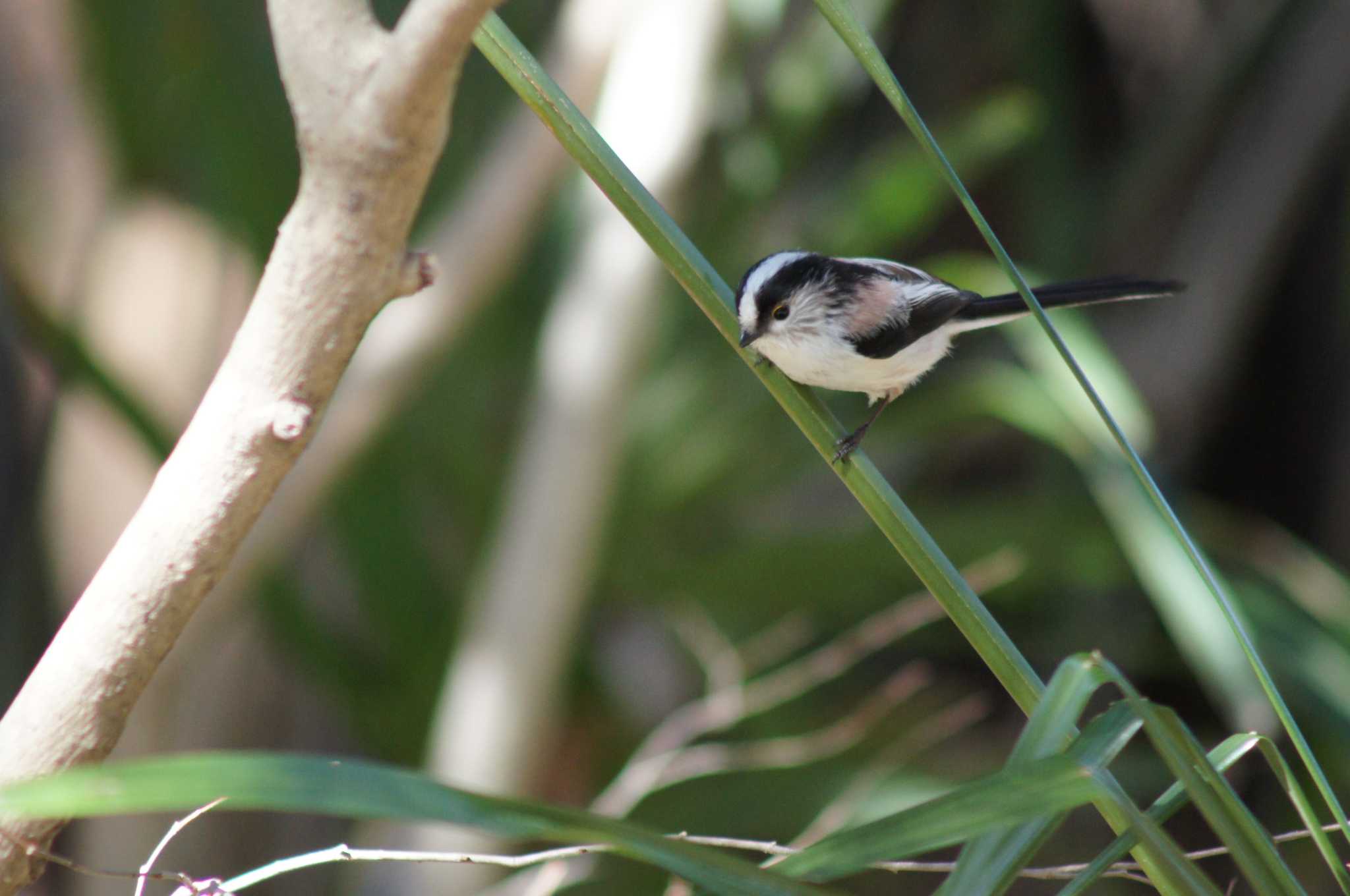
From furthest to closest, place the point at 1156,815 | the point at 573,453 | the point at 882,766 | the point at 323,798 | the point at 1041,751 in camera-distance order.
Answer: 1. the point at 882,766
2. the point at 573,453
3. the point at 1156,815
4. the point at 1041,751
5. the point at 323,798

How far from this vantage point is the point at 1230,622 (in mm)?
669

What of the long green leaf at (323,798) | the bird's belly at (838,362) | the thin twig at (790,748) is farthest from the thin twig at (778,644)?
the long green leaf at (323,798)

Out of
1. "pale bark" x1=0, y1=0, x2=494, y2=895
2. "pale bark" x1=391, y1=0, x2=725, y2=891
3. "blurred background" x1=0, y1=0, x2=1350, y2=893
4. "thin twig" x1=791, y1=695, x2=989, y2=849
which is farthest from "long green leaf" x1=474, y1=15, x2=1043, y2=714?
"pale bark" x1=391, y1=0, x2=725, y2=891

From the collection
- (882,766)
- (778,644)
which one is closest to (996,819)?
(882,766)

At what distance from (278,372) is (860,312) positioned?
98 centimetres

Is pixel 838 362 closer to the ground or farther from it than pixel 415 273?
closer to the ground

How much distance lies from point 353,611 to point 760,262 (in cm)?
210

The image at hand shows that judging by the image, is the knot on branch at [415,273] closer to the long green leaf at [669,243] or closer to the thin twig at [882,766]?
the long green leaf at [669,243]

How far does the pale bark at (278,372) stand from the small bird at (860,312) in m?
0.79

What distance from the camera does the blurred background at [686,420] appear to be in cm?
209

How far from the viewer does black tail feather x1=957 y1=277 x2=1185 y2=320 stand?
4.27 feet

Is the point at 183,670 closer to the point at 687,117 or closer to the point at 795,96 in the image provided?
the point at 687,117

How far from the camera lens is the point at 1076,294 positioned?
1.41m

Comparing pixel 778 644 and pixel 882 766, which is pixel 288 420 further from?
pixel 778 644
